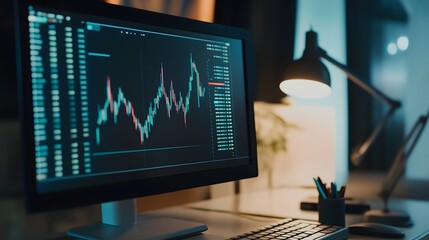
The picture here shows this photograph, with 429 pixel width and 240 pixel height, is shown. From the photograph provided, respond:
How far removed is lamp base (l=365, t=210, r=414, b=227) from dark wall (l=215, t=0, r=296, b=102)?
810 mm

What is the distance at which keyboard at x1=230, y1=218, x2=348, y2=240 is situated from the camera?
94cm

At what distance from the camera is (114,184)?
→ 0.88 m

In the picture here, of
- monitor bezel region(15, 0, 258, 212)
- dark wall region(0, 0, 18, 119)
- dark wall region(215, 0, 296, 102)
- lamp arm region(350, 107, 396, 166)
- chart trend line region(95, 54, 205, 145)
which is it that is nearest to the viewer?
monitor bezel region(15, 0, 258, 212)

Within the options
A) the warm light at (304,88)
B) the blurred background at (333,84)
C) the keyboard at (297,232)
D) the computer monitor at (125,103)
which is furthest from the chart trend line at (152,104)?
the blurred background at (333,84)

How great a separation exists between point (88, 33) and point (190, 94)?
0.26 m

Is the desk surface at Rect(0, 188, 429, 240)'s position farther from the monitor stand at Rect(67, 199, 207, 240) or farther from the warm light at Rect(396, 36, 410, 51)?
the warm light at Rect(396, 36, 410, 51)

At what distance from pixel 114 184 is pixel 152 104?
0.17 m

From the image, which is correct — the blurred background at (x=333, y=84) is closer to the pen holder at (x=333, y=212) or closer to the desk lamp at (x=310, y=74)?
the desk lamp at (x=310, y=74)

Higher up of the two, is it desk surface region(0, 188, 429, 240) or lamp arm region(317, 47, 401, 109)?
lamp arm region(317, 47, 401, 109)

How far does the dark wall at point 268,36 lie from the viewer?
6.55 feet

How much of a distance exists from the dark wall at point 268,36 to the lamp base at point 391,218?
81 centimetres

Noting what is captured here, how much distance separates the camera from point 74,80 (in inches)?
32.7

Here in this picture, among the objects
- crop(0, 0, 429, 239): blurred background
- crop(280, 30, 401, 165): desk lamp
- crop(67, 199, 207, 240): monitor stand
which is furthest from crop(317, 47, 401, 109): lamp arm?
crop(67, 199, 207, 240): monitor stand

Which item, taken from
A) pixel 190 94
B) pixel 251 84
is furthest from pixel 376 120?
pixel 190 94
